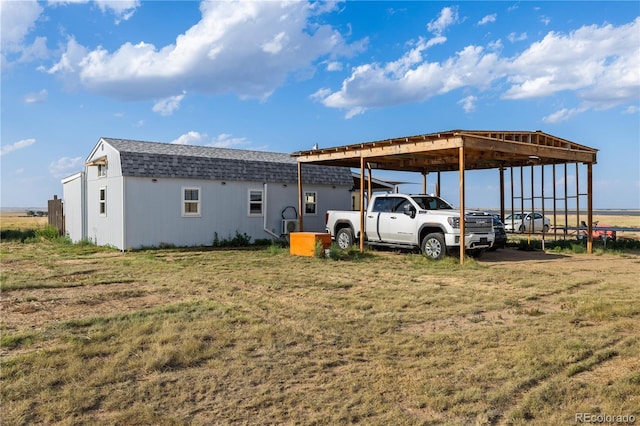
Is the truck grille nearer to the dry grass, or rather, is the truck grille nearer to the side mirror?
the side mirror

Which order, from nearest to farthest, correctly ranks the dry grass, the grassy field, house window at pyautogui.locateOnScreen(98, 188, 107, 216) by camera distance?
the grassy field
house window at pyautogui.locateOnScreen(98, 188, 107, 216)
the dry grass

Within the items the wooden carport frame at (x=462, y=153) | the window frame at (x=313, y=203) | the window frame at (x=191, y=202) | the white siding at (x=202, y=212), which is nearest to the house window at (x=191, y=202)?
the window frame at (x=191, y=202)

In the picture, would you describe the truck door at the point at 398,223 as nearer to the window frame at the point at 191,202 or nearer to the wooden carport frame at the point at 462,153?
the wooden carport frame at the point at 462,153

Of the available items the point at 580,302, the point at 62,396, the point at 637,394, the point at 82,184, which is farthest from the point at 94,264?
the point at 637,394

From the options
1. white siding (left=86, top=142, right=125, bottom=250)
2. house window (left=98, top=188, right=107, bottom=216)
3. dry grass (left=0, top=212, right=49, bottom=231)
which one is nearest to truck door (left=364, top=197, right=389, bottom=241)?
white siding (left=86, top=142, right=125, bottom=250)

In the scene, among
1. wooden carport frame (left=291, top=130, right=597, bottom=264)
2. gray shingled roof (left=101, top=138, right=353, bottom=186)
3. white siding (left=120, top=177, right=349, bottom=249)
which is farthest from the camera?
gray shingled roof (left=101, top=138, right=353, bottom=186)

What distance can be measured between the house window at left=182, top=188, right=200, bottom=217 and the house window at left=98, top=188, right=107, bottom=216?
9.94ft

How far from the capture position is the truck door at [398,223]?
1540 cm

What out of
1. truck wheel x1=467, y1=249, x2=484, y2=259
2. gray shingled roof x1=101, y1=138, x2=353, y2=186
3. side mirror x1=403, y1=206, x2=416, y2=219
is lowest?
truck wheel x1=467, y1=249, x2=484, y2=259

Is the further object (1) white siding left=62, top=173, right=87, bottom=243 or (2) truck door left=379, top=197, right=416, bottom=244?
(1) white siding left=62, top=173, right=87, bottom=243

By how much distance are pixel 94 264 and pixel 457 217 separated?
971 centimetres

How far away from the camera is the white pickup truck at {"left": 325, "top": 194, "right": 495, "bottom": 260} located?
47.1ft

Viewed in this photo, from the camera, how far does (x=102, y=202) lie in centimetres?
1962

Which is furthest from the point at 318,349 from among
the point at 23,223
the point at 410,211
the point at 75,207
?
the point at 23,223
